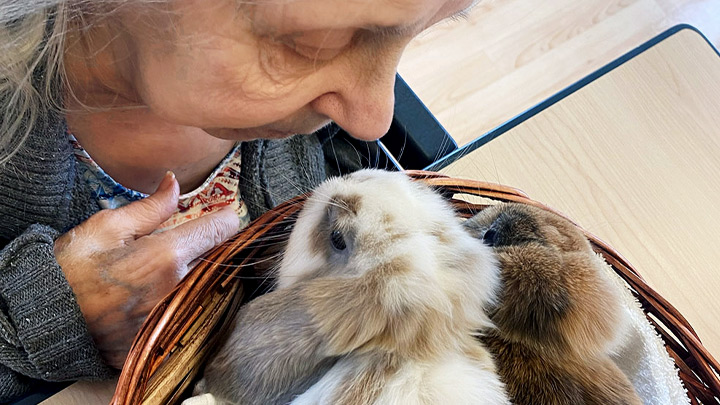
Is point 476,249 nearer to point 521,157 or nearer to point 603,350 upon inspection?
point 603,350

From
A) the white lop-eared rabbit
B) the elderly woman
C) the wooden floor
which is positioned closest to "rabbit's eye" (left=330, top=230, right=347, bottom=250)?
the white lop-eared rabbit

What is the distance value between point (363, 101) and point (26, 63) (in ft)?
1.08

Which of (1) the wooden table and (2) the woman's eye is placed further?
(1) the wooden table

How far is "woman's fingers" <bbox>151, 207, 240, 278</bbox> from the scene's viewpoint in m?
0.78

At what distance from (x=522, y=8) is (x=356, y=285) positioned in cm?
132

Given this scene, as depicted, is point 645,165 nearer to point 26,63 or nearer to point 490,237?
point 490,237

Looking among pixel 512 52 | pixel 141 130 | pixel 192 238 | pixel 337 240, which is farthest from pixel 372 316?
pixel 512 52

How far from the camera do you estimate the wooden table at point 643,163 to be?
0.92 metres

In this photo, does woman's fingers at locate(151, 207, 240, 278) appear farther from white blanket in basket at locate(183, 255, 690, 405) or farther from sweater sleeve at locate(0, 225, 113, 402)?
white blanket in basket at locate(183, 255, 690, 405)

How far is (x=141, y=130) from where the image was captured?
0.87m

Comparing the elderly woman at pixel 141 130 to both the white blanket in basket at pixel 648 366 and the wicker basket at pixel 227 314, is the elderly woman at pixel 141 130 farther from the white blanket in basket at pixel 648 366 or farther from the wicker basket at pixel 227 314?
the white blanket in basket at pixel 648 366

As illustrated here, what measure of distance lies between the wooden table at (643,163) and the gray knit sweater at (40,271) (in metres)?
0.53

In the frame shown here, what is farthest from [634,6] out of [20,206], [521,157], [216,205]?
[20,206]

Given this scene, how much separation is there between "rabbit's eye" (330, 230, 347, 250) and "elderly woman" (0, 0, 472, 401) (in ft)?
0.33
